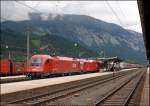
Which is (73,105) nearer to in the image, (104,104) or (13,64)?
(104,104)

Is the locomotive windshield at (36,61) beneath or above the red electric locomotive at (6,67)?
above

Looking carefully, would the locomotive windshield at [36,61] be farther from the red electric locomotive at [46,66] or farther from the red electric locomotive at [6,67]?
the red electric locomotive at [6,67]

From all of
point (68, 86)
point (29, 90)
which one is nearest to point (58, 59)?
point (68, 86)

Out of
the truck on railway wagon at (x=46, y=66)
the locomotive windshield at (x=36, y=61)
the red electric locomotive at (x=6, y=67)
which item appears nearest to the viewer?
the truck on railway wagon at (x=46, y=66)

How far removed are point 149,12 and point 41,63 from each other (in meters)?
33.2

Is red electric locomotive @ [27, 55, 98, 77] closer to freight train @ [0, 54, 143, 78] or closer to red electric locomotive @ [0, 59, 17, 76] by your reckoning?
freight train @ [0, 54, 143, 78]

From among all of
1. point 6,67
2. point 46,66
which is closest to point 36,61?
point 46,66

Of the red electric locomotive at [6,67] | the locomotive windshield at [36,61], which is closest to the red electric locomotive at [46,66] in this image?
the locomotive windshield at [36,61]

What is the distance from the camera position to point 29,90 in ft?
76.7

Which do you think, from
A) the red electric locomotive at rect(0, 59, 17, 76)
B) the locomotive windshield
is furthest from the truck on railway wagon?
the red electric locomotive at rect(0, 59, 17, 76)

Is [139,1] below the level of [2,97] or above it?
above

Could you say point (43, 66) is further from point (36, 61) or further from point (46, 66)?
point (36, 61)

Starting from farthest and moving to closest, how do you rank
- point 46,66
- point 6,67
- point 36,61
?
point 6,67 → point 36,61 → point 46,66

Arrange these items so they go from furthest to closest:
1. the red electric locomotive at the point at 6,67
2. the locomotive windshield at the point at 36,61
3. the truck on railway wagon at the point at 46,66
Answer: the red electric locomotive at the point at 6,67 < the locomotive windshield at the point at 36,61 < the truck on railway wagon at the point at 46,66
